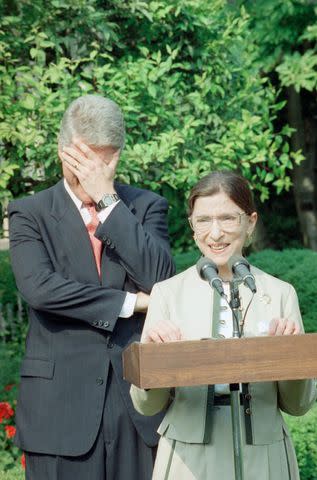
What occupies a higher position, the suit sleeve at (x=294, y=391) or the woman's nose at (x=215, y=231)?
the woman's nose at (x=215, y=231)

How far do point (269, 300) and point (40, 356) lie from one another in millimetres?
1060

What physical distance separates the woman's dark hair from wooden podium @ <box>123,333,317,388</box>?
2.59 ft

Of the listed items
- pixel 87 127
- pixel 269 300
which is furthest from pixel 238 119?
pixel 269 300

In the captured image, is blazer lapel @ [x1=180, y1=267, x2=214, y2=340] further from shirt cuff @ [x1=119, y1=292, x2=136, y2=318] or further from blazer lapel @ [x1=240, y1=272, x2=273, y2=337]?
shirt cuff @ [x1=119, y1=292, x2=136, y2=318]

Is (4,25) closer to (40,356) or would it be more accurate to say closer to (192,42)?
(192,42)

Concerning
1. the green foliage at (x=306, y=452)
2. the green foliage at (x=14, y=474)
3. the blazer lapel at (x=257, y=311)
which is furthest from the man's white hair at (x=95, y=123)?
the green foliage at (x=14, y=474)

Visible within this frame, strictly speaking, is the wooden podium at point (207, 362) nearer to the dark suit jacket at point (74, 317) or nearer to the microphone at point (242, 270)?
the microphone at point (242, 270)

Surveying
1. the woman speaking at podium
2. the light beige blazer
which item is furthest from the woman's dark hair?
the light beige blazer

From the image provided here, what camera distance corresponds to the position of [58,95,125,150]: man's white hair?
4.67m

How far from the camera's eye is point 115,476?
4688mm

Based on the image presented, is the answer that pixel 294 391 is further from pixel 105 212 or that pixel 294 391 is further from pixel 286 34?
pixel 286 34

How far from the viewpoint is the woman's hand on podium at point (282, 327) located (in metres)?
3.83

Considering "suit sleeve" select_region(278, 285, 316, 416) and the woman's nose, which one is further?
the woman's nose

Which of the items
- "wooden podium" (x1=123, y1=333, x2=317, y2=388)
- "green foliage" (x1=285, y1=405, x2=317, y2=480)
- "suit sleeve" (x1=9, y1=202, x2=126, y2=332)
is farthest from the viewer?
"green foliage" (x1=285, y1=405, x2=317, y2=480)
